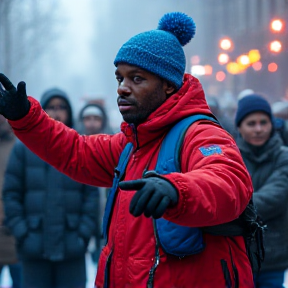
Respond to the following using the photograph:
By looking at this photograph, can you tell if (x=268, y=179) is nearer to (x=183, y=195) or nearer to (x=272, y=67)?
(x=183, y=195)

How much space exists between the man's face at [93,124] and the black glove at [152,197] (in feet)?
17.9

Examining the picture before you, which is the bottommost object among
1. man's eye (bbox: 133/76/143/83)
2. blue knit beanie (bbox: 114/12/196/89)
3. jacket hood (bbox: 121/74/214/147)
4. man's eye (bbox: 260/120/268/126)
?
jacket hood (bbox: 121/74/214/147)

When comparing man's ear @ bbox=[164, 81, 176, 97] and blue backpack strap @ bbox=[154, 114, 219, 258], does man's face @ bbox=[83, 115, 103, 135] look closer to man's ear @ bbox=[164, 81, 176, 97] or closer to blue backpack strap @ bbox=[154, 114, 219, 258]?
man's ear @ bbox=[164, 81, 176, 97]

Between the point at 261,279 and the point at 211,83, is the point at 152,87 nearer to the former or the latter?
the point at 261,279

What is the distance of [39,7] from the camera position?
52.0m

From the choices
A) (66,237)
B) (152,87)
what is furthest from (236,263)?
(66,237)

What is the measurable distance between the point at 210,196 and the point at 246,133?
265 centimetres

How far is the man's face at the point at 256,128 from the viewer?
4.68m

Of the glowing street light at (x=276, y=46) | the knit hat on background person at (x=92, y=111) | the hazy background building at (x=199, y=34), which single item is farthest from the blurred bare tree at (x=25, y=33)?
the knit hat on background person at (x=92, y=111)

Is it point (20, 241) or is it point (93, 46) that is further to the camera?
point (93, 46)

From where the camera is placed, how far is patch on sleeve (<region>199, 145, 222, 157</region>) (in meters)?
2.39

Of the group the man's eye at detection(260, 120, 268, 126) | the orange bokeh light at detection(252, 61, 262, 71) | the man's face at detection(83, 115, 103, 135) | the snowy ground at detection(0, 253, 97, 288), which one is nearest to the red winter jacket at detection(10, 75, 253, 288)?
the man's eye at detection(260, 120, 268, 126)

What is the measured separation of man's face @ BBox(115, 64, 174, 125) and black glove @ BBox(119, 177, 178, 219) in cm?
72

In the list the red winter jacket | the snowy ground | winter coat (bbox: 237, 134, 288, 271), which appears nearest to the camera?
the red winter jacket
